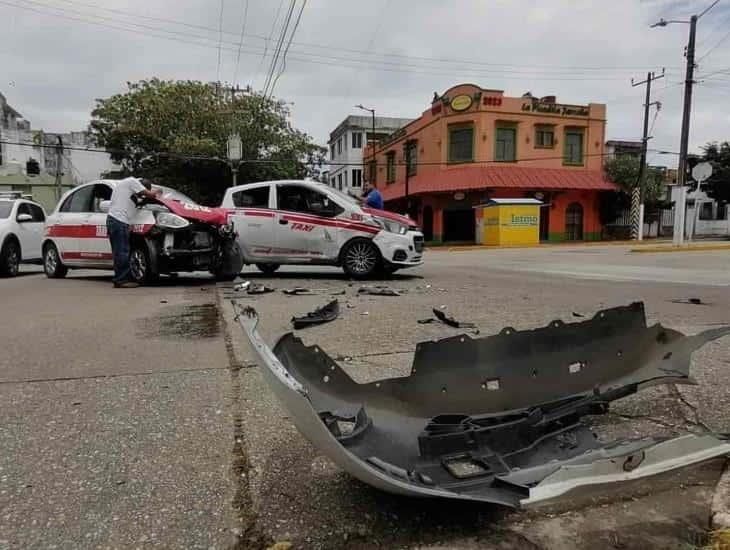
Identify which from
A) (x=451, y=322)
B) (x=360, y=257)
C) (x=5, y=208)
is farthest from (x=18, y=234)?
(x=451, y=322)

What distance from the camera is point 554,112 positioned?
3097 cm

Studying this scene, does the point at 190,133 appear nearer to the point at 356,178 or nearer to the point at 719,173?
the point at 356,178

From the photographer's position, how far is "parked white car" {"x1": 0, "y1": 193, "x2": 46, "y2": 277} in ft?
36.5

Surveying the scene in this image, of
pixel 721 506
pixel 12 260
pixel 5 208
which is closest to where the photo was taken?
pixel 721 506

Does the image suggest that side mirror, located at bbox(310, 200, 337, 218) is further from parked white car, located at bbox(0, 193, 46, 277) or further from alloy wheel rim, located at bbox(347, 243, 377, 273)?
parked white car, located at bbox(0, 193, 46, 277)

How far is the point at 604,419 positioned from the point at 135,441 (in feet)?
7.63

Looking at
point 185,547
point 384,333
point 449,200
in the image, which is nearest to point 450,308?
point 384,333

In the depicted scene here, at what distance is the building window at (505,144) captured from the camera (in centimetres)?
3027

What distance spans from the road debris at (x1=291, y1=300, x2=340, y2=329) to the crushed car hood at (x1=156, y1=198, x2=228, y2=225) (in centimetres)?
330

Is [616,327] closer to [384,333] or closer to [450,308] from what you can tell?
[384,333]

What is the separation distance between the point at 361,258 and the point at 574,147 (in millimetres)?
26583

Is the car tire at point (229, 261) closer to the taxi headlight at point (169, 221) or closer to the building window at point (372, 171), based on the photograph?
the taxi headlight at point (169, 221)

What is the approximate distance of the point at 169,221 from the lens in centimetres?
806

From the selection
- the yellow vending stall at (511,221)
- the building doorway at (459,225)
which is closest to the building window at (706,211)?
the building doorway at (459,225)
